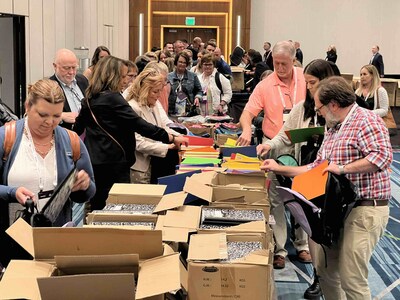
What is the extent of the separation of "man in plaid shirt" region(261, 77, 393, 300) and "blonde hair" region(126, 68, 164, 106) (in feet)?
6.58

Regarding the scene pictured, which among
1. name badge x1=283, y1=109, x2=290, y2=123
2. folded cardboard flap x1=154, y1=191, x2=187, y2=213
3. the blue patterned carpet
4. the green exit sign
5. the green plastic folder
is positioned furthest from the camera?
the green exit sign

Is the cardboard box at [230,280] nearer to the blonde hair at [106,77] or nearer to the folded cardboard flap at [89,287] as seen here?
the folded cardboard flap at [89,287]

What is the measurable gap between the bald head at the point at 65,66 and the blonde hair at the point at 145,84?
0.89m

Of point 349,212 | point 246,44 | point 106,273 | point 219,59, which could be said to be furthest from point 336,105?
point 246,44

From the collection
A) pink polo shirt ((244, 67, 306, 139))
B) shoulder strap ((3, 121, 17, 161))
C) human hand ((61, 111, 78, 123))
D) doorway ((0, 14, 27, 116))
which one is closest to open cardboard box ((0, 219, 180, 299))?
shoulder strap ((3, 121, 17, 161))

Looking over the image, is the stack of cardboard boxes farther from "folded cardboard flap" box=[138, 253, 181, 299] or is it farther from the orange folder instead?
the orange folder

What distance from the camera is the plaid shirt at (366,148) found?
298 cm

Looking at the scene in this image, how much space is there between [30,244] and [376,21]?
21499mm

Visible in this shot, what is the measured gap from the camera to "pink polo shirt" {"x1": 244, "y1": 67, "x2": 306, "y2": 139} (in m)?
4.72

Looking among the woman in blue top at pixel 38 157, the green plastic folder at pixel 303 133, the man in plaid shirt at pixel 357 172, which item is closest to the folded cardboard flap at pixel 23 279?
the woman in blue top at pixel 38 157

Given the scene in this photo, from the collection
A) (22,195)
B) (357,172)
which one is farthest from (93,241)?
(357,172)

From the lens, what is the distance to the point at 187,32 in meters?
22.7

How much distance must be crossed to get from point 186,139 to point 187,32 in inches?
727

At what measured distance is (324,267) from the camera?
131 inches
